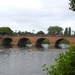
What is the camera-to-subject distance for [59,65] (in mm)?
12055

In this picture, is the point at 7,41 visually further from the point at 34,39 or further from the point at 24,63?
the point at 24,63

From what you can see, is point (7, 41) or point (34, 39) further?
point (7, 41)

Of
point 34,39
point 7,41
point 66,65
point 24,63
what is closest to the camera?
point 66,65

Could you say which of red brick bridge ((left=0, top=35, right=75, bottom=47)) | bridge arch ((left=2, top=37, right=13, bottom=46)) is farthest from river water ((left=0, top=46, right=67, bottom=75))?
bridge arch ((left=2, top=37, right=13, bottom=46))

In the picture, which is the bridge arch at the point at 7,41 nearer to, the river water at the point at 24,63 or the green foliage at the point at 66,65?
the river water at the point at 24,63

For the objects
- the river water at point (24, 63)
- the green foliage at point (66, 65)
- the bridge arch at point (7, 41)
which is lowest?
the river water at point (24, 63)

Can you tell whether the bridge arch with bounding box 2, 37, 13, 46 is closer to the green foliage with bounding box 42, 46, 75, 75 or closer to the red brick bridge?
the red brick bridge

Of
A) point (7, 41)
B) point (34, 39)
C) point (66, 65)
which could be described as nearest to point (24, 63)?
point (66, 65)

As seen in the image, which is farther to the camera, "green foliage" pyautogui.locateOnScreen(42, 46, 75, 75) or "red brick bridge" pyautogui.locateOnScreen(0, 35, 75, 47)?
"red brick bridge" pyautogui.locateOnScreen(0, 35, 75, 47)

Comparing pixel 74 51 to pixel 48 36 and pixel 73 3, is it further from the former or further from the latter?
pixel 48 36

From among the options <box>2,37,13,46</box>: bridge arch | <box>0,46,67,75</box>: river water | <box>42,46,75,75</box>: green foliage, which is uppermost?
<box>42,46,75,75</box>: green foliage

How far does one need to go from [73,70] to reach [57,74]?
0.76 meters

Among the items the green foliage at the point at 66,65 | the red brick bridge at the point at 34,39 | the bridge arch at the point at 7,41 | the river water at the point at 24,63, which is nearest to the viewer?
the green foliage at the point at 66,65

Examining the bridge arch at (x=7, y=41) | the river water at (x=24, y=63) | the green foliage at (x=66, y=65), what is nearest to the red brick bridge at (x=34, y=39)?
the bridge arch at (x=7, y=41)
